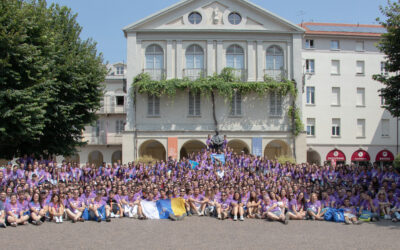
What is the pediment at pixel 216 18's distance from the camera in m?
34.6

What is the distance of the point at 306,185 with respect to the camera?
1752cm

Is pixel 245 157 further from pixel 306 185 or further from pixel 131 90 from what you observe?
pixel 131 90

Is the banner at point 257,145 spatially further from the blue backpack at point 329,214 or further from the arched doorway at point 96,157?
the arched doorway at point 96,157

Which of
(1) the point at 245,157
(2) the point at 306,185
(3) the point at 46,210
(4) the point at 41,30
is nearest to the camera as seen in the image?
(3) the point at 46,210

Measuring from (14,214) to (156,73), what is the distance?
22.2 metres

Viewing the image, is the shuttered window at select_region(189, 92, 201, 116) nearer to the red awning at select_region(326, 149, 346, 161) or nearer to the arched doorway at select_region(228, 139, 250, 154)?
the arched doorway at select_region(228, 139, 250, 154)

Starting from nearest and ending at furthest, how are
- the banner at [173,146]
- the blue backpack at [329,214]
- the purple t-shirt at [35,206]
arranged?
1. the purple t-shirt at [35,206]
2. the blue backpack at [329,214]
3. the banner at [173,146]

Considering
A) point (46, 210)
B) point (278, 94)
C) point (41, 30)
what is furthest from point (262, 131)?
point (46, 210)

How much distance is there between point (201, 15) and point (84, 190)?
22436 millimetres

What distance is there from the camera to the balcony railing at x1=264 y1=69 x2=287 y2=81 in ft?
114

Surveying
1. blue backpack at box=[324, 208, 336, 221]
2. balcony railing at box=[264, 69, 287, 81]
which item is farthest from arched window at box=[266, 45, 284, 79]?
blue backpack at box=[324, 208, 336, 221]

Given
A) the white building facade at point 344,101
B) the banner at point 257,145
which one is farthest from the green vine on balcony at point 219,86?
the white building facade at point 344,101

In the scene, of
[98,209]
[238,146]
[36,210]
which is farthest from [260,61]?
[36,210]

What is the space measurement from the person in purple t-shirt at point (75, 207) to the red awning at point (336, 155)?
33122 mm
